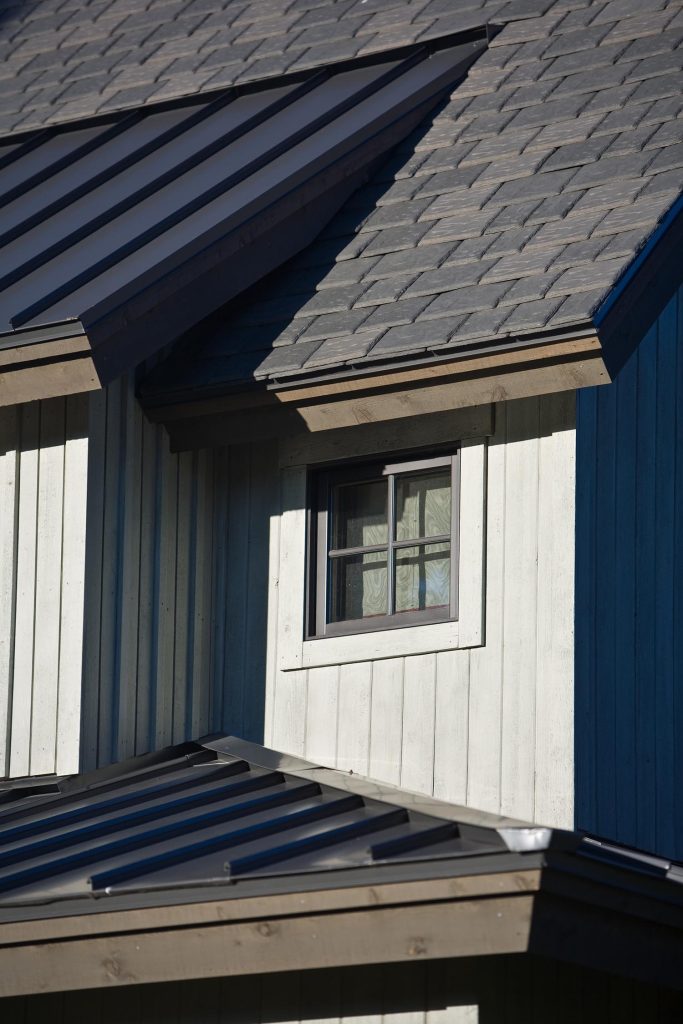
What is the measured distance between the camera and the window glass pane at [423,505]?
30.6 ft

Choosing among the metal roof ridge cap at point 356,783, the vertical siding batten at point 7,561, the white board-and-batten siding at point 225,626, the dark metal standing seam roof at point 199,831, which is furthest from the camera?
the vertical siding batten at point 7,561

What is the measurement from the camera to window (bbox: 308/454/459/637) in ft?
30.4

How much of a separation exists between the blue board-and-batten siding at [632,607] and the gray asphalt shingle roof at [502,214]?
796 millimetres

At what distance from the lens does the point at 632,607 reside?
9.37m

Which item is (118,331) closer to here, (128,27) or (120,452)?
(120,452)

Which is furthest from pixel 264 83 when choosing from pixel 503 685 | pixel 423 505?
pixel 503 685

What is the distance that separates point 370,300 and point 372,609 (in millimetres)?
1596

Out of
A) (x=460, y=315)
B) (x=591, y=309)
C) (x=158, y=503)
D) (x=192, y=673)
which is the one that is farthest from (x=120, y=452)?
(x=591, y=309)

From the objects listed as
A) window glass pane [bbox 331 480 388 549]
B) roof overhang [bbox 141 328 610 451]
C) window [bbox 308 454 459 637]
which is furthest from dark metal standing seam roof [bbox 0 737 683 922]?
roof overhang [bbox 141 328 610 451]

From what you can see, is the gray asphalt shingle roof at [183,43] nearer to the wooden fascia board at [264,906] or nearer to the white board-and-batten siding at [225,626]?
the white board-and-batten siding at [225,626]

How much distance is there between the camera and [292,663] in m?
9.41

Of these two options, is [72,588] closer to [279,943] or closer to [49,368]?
[49,368]

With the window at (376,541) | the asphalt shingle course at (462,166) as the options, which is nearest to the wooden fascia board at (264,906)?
the window at (376,541)

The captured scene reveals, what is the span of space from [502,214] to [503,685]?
2.58 metres
